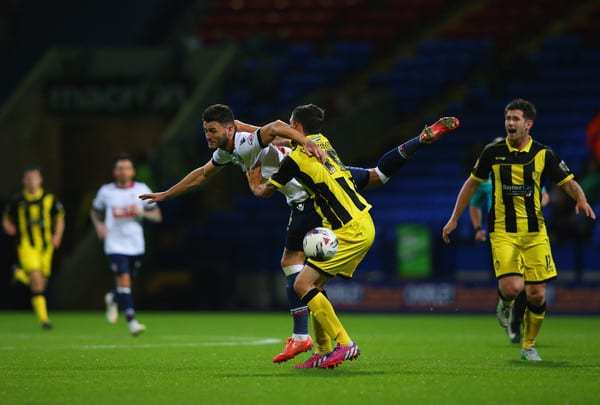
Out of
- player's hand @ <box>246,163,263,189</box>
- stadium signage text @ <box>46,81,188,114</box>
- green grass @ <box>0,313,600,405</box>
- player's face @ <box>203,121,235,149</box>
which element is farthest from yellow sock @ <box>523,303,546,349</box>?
stadium signage text @ <box>46,81,188,114</box>

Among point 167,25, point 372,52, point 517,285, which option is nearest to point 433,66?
point 372,52

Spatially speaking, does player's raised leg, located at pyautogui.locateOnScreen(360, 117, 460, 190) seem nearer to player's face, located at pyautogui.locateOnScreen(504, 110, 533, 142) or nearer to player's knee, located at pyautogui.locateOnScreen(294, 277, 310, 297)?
player's face, located at pyautogui.locateOnScreen(504, 110, 533, 142)

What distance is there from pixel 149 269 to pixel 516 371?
12.4 meters

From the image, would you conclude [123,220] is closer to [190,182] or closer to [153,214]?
[153,214]

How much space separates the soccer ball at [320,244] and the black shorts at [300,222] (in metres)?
0.72

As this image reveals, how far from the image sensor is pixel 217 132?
1000 cm

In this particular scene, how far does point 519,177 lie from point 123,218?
6357 millimetres

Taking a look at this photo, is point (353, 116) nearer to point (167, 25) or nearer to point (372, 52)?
point (372, 52)

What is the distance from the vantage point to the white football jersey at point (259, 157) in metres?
10.0

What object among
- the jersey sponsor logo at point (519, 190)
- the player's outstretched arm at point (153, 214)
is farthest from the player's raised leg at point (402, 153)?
the player's outstretched arm at point (153, 214)

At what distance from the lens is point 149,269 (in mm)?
21234

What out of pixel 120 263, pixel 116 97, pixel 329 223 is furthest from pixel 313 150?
→ pixel 116 97

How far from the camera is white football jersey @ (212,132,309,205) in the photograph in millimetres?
10016

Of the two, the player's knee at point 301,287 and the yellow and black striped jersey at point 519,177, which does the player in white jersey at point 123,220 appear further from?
the player's knee at point 301,287
